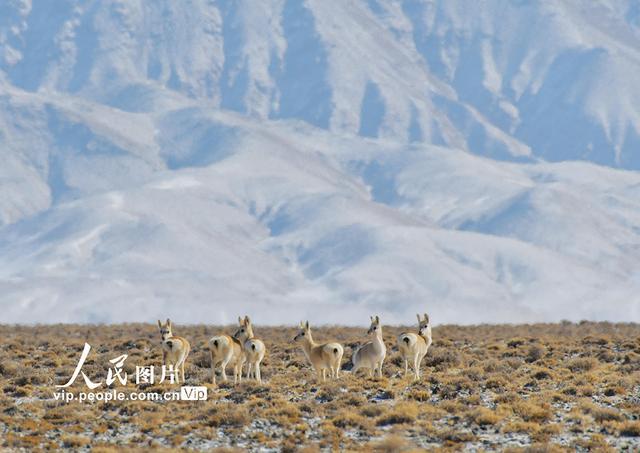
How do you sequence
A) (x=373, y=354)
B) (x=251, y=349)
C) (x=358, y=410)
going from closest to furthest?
(x=358, y=410) → (x=251, y=349) → (x=373, y=354)

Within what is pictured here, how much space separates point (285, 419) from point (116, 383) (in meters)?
6.98

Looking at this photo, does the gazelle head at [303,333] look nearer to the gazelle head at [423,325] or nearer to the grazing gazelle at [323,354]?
the grazing gazelle at [323,354]

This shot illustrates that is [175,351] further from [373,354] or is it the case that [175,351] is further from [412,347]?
[412,347]

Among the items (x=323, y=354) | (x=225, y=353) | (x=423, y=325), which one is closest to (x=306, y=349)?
(x=323, y=354)

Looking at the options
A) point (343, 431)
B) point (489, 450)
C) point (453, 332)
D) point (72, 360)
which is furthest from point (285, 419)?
point (453, 332)

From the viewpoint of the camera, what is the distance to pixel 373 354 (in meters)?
33.5

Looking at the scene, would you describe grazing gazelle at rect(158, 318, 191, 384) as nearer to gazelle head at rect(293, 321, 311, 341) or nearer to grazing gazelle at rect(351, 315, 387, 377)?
gazelle head at rect(293, 321, 311, 341)

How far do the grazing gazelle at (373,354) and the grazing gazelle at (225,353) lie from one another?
2.73 meters

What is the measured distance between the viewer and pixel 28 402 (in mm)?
30344

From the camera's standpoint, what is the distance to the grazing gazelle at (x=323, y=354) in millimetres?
32500

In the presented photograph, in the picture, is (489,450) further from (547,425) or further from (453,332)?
(453,332)

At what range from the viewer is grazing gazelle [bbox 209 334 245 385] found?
3203cm

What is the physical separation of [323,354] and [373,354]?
1429 mm

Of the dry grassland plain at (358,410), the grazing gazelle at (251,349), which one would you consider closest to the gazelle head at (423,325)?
the dry grassland plain at (358,410)
